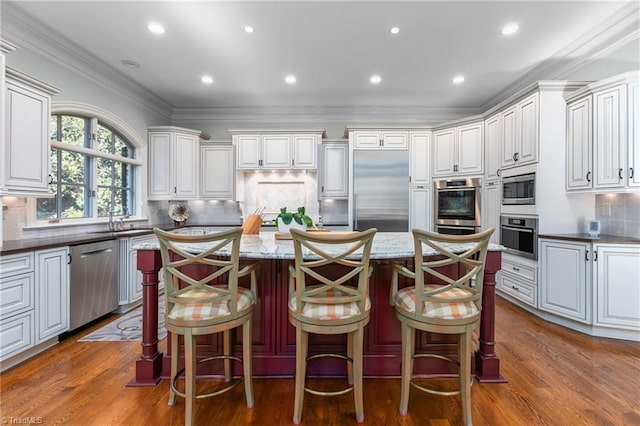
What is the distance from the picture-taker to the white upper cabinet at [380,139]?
475cm

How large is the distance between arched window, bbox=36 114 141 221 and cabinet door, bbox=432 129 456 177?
4741 mm

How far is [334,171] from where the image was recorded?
4.98 meters

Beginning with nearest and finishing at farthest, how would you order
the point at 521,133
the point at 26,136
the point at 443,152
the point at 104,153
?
the point at 26,136
the point at 521,133
the point at 104,153
the point at 443,152

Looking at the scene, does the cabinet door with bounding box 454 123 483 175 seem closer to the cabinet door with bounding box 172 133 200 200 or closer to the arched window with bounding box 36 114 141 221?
the cabinet door with bounding box 172 133 200 200

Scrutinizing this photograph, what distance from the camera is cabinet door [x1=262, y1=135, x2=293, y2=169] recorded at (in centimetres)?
493

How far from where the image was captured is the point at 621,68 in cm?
302

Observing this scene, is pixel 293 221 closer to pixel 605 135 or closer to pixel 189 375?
pixel 189 375

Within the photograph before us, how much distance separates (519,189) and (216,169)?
4550 millimetres

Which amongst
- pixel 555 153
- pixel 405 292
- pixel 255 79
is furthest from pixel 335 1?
pixel 555 153

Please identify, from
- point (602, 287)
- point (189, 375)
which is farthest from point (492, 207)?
point (189, 375)

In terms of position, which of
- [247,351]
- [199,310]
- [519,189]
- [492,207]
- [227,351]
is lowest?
[227,351]

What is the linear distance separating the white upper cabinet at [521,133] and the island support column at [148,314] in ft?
12.7

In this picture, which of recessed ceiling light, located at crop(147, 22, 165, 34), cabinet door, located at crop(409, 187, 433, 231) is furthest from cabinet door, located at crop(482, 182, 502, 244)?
recessed ceiling light, located at crop(147, 22, 165, 34)

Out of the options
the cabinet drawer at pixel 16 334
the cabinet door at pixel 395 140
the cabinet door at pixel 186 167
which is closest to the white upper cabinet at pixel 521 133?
the cabinet door at pixel 395 140
